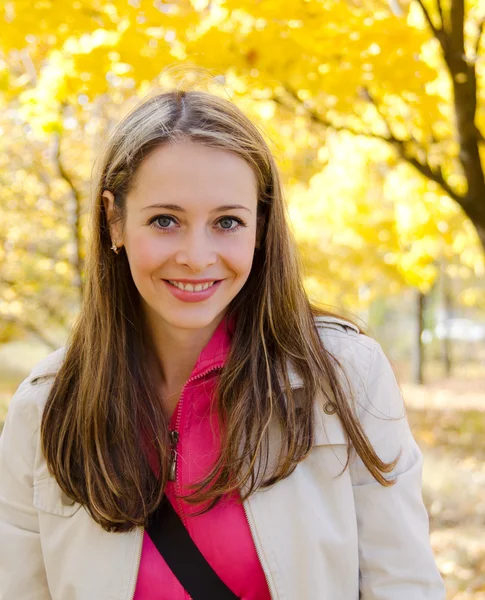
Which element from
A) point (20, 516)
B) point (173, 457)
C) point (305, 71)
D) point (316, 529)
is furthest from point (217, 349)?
point (305, 71)

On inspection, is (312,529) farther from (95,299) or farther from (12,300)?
(12,300)

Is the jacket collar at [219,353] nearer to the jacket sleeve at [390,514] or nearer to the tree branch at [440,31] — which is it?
the jacket sleeve at [390,514]

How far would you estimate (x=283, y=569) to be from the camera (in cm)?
173

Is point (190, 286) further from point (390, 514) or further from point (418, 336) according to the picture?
point (418, 336)

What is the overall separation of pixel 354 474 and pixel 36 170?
6.20m

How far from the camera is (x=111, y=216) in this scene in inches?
79.0

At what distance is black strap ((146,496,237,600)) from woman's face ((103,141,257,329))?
1.69 feet

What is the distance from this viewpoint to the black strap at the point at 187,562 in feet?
5.77

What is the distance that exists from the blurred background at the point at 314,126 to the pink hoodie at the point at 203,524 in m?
0.58

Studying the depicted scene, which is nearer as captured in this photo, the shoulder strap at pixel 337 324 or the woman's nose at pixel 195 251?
the woman's nose at pixel 195 251

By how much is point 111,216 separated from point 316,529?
0.98 metres

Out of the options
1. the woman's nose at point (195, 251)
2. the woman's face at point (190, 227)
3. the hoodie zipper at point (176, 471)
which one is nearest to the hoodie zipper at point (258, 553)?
the hoodie zipper at point (176, 471)

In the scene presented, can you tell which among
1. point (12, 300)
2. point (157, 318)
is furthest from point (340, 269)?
point (157, 318)

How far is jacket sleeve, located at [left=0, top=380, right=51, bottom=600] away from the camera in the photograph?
1.95 metres
